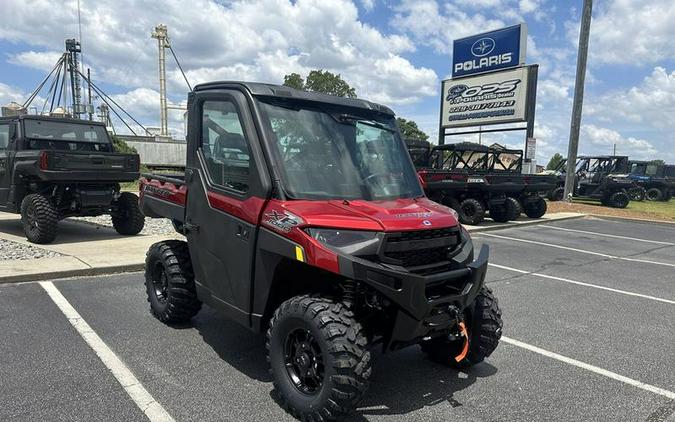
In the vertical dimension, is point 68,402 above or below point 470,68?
below

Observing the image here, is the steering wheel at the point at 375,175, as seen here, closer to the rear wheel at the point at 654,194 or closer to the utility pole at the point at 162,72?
the rear wheel at the point at 654,194

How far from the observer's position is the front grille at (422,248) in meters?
3.10

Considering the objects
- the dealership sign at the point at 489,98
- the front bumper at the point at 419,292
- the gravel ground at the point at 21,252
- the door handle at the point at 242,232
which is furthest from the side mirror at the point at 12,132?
the dealership sign at the point at 489,98

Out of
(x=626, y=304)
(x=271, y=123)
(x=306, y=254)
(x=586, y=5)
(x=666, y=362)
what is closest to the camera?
(x=306, y=254)

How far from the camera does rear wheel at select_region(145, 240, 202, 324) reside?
4.58 metres

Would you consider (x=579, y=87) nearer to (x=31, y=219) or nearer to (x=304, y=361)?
(x=31, y=219)

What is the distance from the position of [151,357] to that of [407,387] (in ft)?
6.72

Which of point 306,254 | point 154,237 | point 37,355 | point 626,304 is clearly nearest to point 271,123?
point 306,254

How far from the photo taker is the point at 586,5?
1998cm

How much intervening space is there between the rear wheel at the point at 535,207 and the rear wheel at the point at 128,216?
11647mm

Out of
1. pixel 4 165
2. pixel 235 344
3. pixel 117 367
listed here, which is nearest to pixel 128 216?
pixel 4 165

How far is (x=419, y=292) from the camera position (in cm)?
299

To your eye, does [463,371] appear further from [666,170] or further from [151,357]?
[666,170]

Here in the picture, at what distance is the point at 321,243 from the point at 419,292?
651 mm
